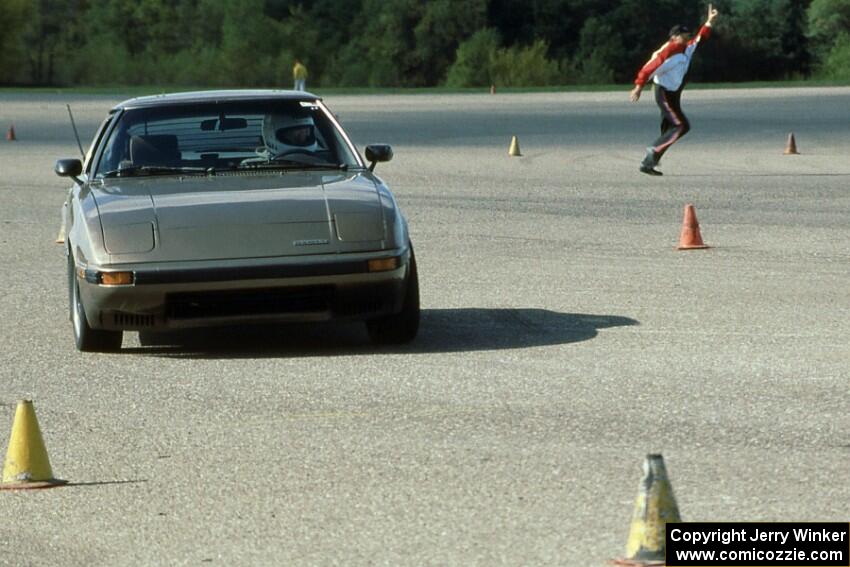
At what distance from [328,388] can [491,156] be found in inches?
763

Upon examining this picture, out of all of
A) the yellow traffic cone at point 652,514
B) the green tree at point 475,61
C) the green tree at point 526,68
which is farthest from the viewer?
the green tree at point 475,61

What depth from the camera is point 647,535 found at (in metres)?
4.96

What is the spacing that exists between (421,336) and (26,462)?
3.93 meters

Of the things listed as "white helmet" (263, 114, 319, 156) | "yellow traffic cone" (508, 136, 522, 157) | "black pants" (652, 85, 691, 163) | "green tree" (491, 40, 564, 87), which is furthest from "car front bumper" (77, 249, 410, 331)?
"green tree" (491, 40, 564, 87)

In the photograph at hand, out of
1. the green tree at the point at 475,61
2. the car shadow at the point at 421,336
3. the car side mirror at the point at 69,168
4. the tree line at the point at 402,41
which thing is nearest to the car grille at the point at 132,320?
the car shadow at the point at 421,336

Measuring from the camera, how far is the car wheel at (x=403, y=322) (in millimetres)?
9625

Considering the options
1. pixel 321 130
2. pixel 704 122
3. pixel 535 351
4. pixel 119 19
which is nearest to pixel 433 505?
pixel 535 351

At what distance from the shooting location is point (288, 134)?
10.7m

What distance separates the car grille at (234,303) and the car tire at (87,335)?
653 millimetres

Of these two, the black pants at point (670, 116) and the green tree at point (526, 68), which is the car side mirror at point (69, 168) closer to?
the black pants at point (670, 116)

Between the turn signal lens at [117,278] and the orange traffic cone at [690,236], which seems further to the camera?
the orange traffic cone at [690,236]

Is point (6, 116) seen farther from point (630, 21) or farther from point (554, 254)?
point (630, 21)

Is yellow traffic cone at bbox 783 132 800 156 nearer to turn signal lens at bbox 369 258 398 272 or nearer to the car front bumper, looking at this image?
turn signal lens at bbox 369 258 398 272

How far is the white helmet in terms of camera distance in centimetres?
1065
